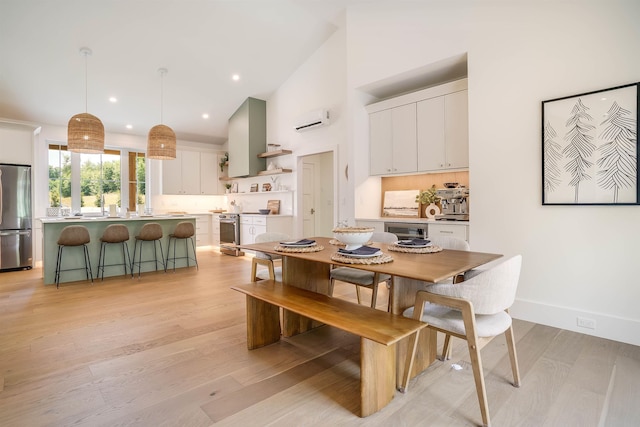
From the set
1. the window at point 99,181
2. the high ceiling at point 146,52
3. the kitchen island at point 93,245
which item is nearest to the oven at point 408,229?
the high ceiling at point 146,52

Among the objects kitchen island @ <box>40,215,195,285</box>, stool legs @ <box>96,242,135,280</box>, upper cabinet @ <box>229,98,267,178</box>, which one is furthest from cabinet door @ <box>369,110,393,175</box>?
stool legs @ <box>96,242,135,280</box>

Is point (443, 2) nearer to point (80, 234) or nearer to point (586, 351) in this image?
point (586, 351)

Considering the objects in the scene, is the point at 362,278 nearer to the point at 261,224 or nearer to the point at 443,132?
the point at 443,132

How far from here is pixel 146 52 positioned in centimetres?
505

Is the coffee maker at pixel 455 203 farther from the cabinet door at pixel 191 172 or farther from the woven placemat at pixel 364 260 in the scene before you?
the cabinet door at pixel 191 172

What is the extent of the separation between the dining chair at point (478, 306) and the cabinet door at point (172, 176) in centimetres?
731

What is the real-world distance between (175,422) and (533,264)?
3098 mm

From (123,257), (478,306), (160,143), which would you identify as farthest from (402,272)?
(123,257)

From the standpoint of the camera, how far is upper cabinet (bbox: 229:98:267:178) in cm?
707

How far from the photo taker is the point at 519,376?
6.72 ft

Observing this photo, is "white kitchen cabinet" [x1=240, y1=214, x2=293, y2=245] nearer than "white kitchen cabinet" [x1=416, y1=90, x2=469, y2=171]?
No

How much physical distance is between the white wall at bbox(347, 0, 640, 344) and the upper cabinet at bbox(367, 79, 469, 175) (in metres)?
0.30

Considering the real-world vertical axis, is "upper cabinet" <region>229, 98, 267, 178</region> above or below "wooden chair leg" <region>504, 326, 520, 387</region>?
above

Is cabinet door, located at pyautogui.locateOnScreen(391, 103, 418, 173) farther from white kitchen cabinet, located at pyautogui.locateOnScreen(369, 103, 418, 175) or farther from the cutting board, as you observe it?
the cutting board
